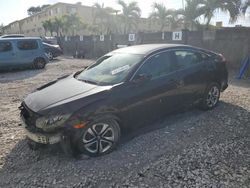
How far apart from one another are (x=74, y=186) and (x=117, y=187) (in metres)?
0.53

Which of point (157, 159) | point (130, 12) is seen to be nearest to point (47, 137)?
point (157, 159)

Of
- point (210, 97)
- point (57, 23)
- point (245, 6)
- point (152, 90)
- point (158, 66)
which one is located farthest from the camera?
point (57, 23)

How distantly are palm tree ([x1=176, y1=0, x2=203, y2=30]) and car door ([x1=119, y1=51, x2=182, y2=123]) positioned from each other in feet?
52.2

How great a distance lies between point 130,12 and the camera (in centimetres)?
3072

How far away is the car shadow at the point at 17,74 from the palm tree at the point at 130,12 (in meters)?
19.4

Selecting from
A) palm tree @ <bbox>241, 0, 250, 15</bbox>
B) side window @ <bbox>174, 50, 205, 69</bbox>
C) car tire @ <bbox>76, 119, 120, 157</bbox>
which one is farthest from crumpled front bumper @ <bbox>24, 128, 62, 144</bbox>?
palm tree @ <bbox>241, 0, 250, 15</bbox>

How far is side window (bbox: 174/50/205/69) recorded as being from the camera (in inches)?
197

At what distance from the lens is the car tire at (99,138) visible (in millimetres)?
3713

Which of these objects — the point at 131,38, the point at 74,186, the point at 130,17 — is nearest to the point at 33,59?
the point at 131,38

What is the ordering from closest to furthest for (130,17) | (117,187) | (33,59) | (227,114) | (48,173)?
(117,187) → (48,173) → (227,114) → (33,59) → (130,17)

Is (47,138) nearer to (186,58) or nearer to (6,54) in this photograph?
(186,58)

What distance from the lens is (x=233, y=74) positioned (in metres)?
10.3

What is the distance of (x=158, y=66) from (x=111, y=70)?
835mm

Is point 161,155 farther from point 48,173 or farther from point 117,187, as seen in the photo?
point 48,173
